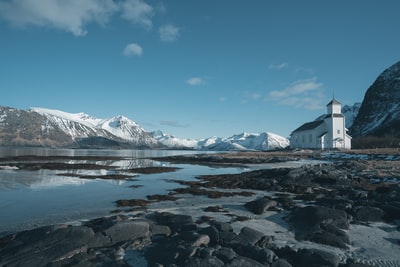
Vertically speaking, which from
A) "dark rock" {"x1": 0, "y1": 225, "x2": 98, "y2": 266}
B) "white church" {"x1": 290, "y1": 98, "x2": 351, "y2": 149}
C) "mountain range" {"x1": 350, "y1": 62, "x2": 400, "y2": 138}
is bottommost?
"dark rock" {"x1": 0, "y1": 225, "x2": 98, "y2": 266}

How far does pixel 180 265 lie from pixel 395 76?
16235 centimetres

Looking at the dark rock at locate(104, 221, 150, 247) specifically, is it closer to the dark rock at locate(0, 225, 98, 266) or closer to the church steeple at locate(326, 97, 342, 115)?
the dark rock at locate(0, 225, 98, 266)

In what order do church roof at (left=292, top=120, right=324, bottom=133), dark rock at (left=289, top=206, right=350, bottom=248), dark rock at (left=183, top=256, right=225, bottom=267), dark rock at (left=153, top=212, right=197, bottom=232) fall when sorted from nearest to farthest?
1. dark rock at (left=183, top=256, right=225, bottom=267)
2. dark rock at (left=289, top=206, right=350, bottom=248)
3. dark rock at (left=153, top=212, right=197, bottom=232)
4. church roof at (left=292, top=120, right=324, bottom=133)

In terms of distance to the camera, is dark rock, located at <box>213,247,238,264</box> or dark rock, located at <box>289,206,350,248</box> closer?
dark rock, located at <box>213,247,238,264</box>

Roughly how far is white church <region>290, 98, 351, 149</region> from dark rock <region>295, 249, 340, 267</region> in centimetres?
7805

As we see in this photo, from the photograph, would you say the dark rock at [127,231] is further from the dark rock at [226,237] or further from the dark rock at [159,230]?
A: the dark rock at [226,237]

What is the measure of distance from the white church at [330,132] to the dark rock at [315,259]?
78047 millimetres

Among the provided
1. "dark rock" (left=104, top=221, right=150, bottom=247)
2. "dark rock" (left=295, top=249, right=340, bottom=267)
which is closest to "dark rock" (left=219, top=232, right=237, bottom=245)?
"dark rock" (left=295, top=249, right=340, bottom=267)

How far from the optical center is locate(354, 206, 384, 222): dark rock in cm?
1208

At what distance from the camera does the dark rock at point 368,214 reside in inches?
476

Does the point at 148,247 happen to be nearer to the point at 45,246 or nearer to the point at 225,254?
the point at 225,254

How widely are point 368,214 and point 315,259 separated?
6006 mm

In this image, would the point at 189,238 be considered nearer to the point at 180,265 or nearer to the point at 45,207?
the point at 180,265

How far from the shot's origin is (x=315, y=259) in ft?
25.1
